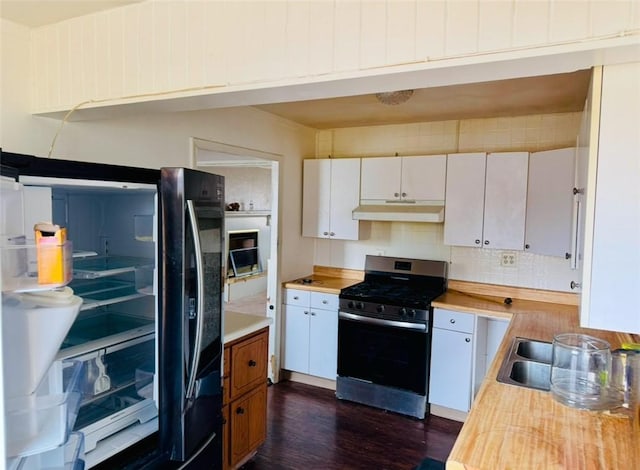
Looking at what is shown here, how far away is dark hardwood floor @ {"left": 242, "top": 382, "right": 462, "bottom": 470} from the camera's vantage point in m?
2.81

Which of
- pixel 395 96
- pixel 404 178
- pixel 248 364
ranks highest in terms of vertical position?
pixel 395 96

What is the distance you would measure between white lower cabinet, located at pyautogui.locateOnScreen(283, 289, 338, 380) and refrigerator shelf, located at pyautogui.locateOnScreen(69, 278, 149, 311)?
79.4 inches

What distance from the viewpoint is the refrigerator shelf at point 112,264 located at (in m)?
1.78

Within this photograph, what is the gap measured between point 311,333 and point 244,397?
1.37m

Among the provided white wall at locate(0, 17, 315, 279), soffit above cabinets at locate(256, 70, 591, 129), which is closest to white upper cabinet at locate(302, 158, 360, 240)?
white wall at locate(0, 17, 315, 279)

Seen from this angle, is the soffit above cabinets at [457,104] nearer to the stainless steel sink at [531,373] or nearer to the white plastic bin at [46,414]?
the stainless steel sink at [531,373]

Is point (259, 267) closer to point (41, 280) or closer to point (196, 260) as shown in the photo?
point (196, 260)

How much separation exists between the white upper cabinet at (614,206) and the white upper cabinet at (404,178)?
6.94 ft

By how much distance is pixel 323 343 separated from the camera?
383 cm

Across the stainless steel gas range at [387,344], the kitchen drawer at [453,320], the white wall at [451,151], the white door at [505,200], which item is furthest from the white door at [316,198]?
the white door at [505,200]

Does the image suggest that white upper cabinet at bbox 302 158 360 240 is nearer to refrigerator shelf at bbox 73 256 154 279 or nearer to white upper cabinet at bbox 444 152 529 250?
white upper cabinet at bbox 444 152 529 250

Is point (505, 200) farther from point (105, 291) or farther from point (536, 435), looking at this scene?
point (105, 291)

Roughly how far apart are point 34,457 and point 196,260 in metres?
0.84

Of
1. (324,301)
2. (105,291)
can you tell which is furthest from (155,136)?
(324,301)
